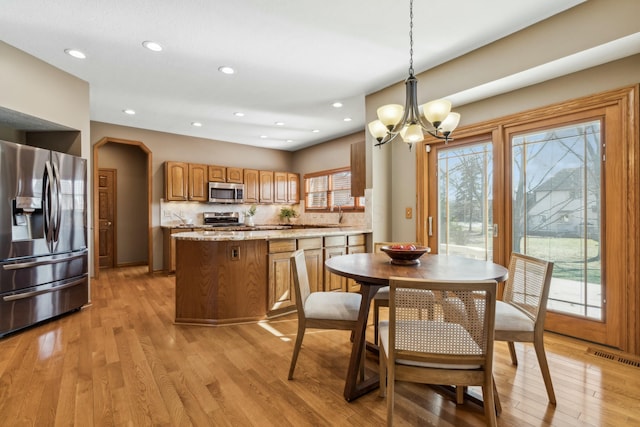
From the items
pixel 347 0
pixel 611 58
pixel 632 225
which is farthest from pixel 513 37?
pixel 632 225

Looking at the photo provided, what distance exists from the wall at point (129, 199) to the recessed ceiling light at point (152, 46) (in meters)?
4.02

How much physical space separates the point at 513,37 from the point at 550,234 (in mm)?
1842

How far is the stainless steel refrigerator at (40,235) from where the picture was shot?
278cm

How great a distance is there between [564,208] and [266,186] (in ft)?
17.8

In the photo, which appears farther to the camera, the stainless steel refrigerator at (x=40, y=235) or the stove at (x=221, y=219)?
the stove at (x=221, y=219)

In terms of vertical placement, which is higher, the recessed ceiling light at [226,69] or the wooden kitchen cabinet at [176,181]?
the recessed ceiling light at [226,69]

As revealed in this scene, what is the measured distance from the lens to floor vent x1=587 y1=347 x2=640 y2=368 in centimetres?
230

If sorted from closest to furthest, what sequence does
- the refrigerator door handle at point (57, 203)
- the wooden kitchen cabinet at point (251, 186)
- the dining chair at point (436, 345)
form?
1. the dining chair at point (436, 345)
2. the refrigerator door handle at point (57, 203)
3. the wooden kitchen cabinet at point (251, 186)

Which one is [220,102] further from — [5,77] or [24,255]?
[24,255]

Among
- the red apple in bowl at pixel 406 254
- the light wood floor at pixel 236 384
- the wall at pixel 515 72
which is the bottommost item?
the light wood floor at pixel 236 384

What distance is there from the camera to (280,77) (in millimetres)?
3572

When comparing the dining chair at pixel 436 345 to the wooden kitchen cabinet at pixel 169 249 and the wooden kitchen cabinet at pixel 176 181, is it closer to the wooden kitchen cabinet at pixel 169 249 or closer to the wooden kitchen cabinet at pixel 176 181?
the wooden kitchen cabinet at pixel 169 249

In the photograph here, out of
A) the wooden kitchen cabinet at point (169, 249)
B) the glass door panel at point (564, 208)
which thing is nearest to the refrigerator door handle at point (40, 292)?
the wooden kitchen cabinet at point (169, 249)

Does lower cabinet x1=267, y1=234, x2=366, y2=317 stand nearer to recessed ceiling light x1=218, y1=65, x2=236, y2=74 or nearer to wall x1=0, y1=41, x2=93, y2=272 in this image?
recessed ceiling light x1=218, y1=65, x2=236, y2=74
